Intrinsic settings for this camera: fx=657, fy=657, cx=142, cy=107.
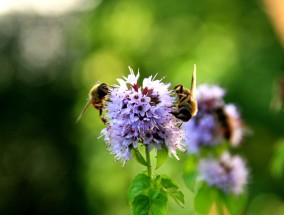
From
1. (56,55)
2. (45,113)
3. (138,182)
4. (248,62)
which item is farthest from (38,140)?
(138,182)

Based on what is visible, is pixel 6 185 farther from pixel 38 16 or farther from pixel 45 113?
pixel 38 16

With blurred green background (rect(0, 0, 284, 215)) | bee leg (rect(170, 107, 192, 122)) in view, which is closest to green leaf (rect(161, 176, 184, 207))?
bee leg (rect(170, 107, 192, 122))

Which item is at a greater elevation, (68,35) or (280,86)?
(68,35)

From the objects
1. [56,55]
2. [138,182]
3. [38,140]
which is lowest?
[138,182]

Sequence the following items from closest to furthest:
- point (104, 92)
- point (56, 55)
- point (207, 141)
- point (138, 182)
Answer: point (138, 182) → point (104, 92) → point (207, 141) → point (56, 55)

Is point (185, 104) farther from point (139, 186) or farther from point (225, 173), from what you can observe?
point (225, 173)

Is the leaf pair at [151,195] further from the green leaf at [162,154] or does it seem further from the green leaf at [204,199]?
the green leaf at [204,199]

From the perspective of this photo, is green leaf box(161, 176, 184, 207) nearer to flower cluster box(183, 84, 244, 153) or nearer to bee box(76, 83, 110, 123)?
bee box(76, 83, 110, 123)
